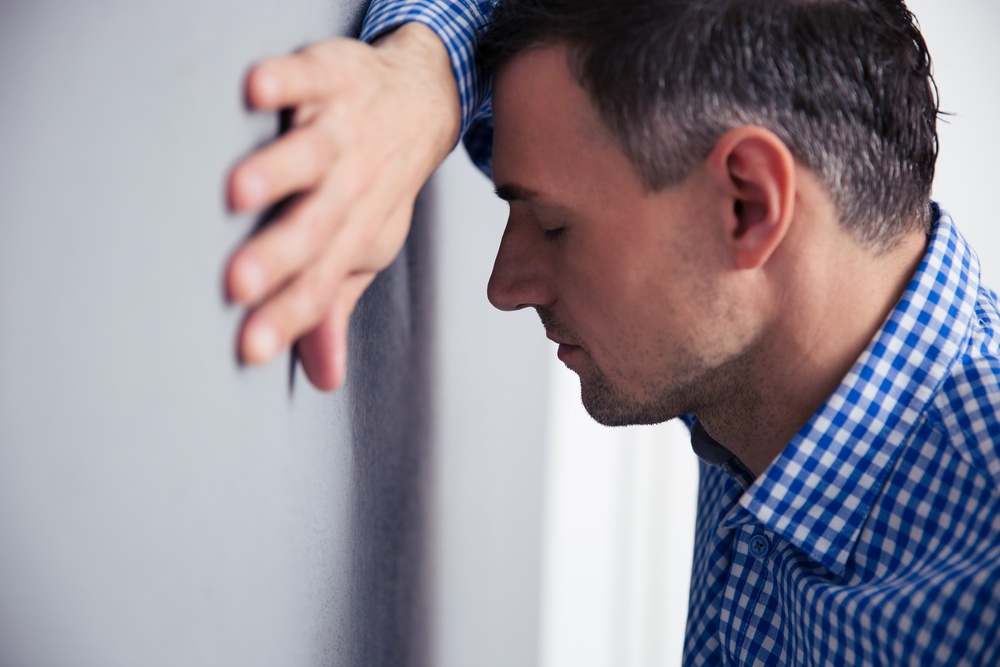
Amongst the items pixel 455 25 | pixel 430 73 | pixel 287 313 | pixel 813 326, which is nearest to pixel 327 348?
pixel 287 313

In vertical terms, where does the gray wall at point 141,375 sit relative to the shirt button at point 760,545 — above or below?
above

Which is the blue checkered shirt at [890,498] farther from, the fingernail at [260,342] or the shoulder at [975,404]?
the fingernail at [260,342]

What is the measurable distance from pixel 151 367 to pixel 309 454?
0.82ft

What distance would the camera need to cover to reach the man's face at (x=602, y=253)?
2.69 ft

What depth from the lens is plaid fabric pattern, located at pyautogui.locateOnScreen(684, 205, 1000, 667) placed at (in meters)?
0.74

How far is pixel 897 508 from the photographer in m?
0.84

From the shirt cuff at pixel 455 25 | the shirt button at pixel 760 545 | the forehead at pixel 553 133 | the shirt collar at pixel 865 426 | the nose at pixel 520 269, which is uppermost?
the shirt cuff at pixel 455 25

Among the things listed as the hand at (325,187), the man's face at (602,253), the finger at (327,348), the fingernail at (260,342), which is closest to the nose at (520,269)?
the man's face at (602,253)

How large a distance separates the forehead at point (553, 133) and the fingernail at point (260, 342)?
418 mm

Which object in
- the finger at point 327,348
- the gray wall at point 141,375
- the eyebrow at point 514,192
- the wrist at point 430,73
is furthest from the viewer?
the eyebrow at point 514,192

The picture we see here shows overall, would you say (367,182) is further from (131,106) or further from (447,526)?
(447,526)

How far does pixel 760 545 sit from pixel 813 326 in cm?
27

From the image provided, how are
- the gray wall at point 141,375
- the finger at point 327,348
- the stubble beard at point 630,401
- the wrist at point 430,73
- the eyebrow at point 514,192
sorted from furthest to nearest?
the stubble beard at point 630,401 < the eyebrow at point 514,192 < the wrist at point 430,73 < the finger at point 327,348 < the gray wall at point 141,375

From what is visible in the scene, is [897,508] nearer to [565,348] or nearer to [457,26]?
[565,348]
